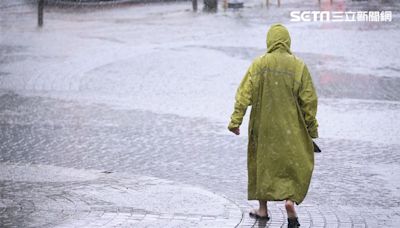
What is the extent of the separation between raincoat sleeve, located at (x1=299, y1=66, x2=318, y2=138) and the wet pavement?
831 mm

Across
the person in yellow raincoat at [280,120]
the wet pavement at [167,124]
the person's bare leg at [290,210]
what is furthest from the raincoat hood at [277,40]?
the wet pavement at [167,124]

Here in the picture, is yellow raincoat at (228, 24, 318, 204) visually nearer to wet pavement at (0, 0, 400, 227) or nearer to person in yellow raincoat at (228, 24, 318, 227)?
person in yellow raincoat at (228, 24, 318, 227)

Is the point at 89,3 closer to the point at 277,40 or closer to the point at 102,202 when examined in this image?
the point at 102,202

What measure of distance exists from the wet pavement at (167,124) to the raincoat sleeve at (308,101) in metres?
0.83

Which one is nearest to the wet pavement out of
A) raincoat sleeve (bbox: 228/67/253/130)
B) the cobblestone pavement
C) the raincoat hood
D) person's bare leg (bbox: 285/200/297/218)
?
the cobblestone pavement

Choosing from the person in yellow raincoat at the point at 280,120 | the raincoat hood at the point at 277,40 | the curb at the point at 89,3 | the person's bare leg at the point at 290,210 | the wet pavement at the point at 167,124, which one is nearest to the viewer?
the person's bare leg at the point at 290,210

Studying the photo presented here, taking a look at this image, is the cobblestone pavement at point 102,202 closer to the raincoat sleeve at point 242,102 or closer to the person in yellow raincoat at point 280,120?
the person in yellow raincoat at point 280,120

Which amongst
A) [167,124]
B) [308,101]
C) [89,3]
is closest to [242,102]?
[308,101]

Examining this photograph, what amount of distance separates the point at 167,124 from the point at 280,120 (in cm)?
585

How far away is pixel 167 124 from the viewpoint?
46.1 feet

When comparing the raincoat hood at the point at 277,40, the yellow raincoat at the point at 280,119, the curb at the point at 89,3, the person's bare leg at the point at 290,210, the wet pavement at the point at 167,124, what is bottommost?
the curb at the point at 89,3

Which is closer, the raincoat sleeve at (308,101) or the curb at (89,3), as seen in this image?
the raincoat sleeve at (308,101)

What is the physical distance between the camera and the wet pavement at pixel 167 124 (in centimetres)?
895

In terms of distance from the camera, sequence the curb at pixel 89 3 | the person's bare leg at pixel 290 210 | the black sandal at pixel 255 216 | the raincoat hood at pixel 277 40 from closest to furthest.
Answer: the person's bare leg at pixel 290 210 < the raincoat hood at pixel 277 40 < the black sandal at pixel 255 216 < the curb at pixel 89 3
